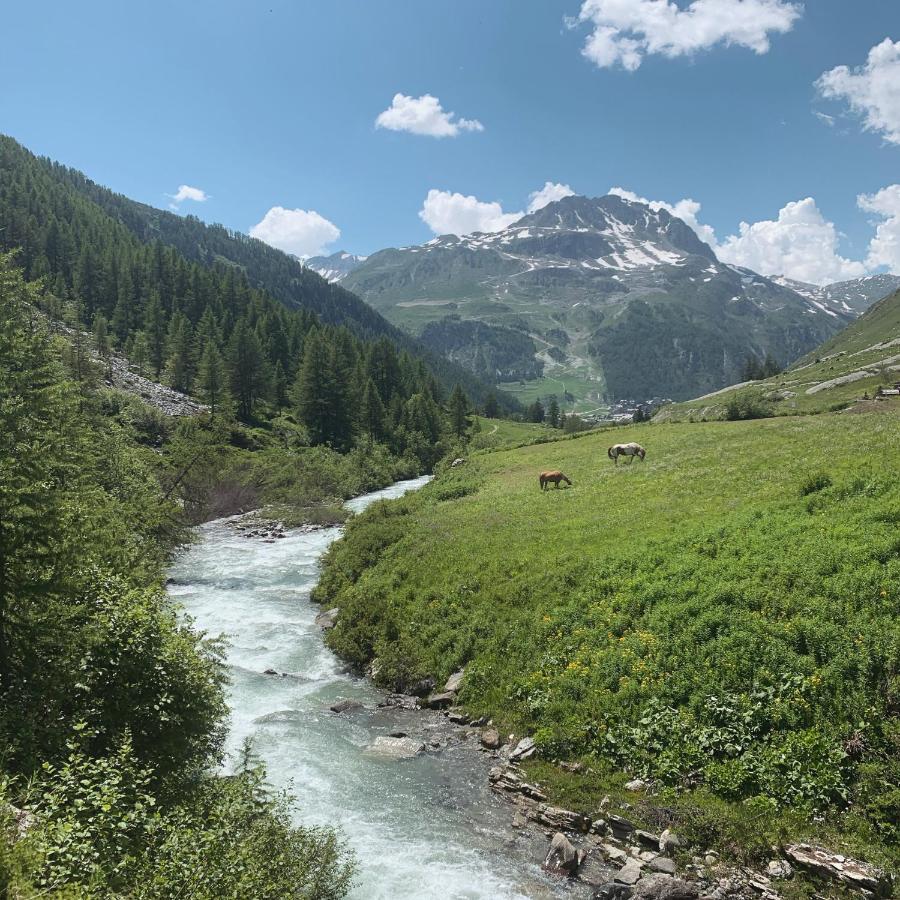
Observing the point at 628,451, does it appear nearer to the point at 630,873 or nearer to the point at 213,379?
the point at 630,873

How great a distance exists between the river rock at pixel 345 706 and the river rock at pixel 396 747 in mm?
2884

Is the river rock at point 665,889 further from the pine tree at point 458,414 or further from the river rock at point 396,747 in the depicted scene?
the pine tree at point 458,414

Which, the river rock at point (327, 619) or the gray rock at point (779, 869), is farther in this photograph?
the river rock at point (327, 619)

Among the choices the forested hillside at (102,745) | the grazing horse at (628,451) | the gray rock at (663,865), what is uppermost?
the grazing horse at (628,451)

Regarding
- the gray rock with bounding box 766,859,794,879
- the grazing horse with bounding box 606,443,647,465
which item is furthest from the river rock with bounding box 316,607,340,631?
the grazing horse with bounding box 606,443,647,465

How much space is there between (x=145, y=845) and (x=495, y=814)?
30.0ft


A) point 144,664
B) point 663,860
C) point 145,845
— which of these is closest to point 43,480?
point 144,664

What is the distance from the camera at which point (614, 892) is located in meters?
12.6

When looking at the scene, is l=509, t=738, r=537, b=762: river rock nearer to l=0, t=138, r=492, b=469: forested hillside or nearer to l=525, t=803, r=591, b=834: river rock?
l=525, t=803, r=591, b=834: river rock

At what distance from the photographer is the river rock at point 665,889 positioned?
12058 millimetres

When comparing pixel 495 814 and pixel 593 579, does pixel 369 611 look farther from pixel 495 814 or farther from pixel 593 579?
pixel 495 814

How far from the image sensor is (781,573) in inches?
760

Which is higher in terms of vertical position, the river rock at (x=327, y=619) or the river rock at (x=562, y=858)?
the river rock at (x=327, y=619)

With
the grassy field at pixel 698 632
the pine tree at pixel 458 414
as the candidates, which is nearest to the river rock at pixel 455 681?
the grassy field at pixel 698 632
